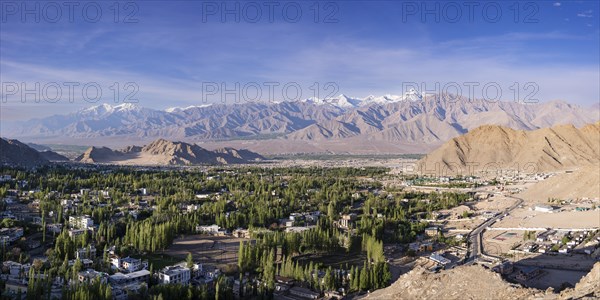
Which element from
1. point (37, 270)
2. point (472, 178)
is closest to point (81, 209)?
point (37, 270)

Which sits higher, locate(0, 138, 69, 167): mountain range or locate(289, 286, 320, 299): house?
locate(0, 138, 69, 167): mountain range

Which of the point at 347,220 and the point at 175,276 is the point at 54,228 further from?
the point at 347,220

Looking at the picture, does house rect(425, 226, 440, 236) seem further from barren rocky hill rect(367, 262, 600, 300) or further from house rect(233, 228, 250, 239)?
barren rocky hill rect(367, 262, 600, 300)

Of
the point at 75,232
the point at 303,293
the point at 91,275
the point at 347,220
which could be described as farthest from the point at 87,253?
the point at 347,220

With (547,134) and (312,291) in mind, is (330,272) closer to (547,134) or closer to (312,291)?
(312,291)

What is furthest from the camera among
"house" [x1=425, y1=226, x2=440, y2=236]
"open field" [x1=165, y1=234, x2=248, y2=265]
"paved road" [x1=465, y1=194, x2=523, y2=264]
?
"house" [x1=425, y1=226, x2=440, y2=236]

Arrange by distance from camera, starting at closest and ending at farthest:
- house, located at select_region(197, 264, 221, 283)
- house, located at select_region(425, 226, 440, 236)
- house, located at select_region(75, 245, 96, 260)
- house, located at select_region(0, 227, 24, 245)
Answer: house, located at select_region(197, 264, 221, 283) → house, located at select_region(75, 245, 96, 260) → house, located at select_region(0, 227, 24, 245) → house, located at select_region(425, 226, 440, 236)

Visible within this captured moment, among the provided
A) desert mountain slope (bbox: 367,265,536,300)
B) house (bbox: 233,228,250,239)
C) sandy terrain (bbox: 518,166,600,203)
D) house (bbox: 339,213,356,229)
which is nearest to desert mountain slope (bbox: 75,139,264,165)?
house (bbox: 339,213,356,229)

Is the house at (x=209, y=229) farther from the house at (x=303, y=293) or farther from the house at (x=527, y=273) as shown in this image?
the house at (x=527, y=273)
